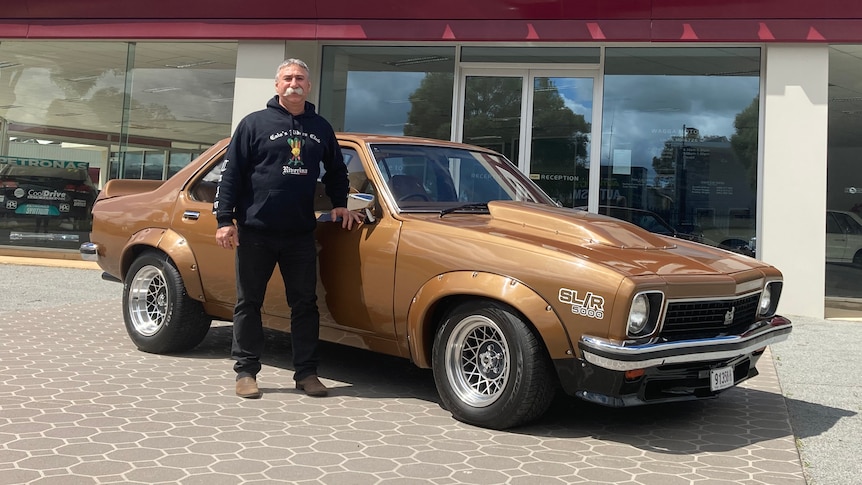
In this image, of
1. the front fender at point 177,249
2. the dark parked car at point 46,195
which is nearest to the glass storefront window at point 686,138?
the front fender at point 177,249

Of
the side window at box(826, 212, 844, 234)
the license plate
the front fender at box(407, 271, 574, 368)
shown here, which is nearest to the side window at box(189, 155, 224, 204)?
the front fender at box(407, 271, 574, 368)

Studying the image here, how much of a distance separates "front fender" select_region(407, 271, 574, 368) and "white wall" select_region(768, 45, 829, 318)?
6.50 m

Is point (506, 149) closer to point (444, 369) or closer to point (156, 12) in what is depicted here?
point (156, 12)

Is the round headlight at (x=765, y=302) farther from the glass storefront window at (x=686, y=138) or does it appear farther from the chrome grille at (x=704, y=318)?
the glass storefront window at (x=686, y=138)

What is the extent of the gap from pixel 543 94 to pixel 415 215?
6631 mm

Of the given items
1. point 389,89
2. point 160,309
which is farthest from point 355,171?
point 389,89

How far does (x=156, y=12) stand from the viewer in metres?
11.2

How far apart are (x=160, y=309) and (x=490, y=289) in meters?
2.87

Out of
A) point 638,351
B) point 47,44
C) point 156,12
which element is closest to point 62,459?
point 638,351

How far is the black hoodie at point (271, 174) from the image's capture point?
15.1 ft

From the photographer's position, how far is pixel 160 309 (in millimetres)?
5770

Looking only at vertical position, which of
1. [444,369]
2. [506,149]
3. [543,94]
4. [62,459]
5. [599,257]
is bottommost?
[62,459]

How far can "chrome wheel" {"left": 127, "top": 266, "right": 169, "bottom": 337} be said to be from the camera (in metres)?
5.77

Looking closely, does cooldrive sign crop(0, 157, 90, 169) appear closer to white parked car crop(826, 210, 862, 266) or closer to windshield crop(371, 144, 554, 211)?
windshield crop(371, 144, 554, 211)
